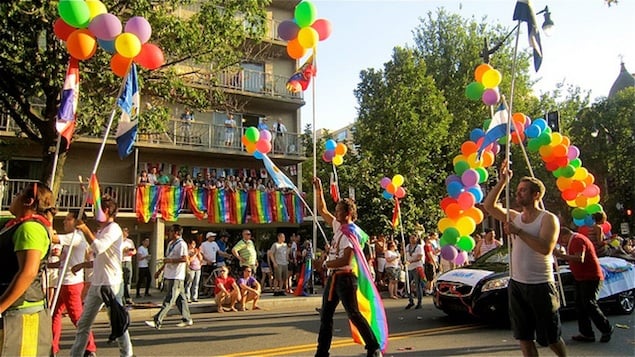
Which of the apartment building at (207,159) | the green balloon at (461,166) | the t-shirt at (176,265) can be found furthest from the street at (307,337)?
the apartment building at (207,159)

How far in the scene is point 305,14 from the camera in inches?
304

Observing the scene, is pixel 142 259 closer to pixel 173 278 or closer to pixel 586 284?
pixel 173 278

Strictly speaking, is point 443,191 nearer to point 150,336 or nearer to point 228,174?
point 228,174

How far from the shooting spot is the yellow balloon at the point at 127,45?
18.6 feet

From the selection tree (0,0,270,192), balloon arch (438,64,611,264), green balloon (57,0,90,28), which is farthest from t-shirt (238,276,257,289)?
green balloon (57,0,90,28)

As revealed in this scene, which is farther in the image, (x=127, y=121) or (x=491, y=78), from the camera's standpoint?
(x=491, y=78)

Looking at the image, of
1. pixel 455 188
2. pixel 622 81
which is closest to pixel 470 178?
pixel 455 188

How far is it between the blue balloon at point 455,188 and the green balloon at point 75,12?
236 inches

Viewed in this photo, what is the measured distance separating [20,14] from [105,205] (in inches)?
260

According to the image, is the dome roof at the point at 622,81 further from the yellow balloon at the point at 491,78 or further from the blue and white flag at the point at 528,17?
the blue and white flag at the point at 528,17

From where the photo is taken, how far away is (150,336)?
25.9 feet

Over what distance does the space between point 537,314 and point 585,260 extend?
9.50 feet

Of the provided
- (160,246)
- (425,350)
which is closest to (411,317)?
(425,350)

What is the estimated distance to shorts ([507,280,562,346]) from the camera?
4480 mm
